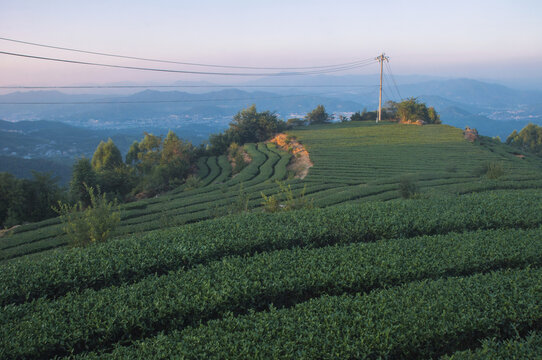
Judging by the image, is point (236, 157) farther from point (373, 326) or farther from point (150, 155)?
point (373, 326)

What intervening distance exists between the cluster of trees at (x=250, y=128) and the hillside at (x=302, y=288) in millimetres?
36080

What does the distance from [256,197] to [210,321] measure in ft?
46.5

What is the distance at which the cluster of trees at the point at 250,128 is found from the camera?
146 ft

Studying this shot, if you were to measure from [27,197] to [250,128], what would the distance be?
29297 mm

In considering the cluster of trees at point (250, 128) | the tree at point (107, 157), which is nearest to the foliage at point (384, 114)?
the cluster of trees at point (250, 128)

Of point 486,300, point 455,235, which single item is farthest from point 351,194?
point 486,300

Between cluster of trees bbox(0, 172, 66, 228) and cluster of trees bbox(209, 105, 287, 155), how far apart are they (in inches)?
946

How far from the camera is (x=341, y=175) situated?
2372 cm

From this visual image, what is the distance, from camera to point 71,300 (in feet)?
18.3

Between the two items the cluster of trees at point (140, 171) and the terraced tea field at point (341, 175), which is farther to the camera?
the cluster of trees at point (140, 171)

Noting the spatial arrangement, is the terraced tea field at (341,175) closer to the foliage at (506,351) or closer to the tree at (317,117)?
the foliage at (506,351)

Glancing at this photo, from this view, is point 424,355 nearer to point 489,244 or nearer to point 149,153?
point 489,244

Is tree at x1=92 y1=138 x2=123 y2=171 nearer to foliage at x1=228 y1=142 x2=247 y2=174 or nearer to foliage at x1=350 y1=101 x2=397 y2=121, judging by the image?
foliage at x1=228 y1=142 x2=247 y2=174

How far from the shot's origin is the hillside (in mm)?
4594
